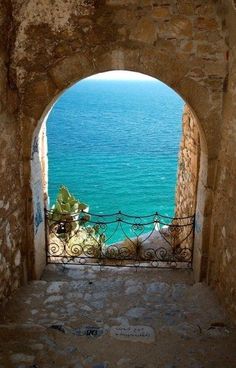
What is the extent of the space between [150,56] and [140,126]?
147ft

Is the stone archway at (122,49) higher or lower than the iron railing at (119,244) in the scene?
higher

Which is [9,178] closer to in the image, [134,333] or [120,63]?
[120,63]

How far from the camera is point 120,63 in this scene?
4.29 m

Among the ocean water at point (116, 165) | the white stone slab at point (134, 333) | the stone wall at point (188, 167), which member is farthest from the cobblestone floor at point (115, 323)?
the ocean water at point (116, 165)

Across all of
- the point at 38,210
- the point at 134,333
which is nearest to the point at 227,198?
the point at 134,333

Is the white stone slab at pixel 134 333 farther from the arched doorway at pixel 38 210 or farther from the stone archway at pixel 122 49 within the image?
the stone archway at pixel 122 49

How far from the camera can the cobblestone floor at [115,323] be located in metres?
3.33

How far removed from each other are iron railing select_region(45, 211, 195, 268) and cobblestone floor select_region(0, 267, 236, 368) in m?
0.30

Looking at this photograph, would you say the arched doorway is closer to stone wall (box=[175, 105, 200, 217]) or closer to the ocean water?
stone wall (box=[175, 105, 200, 217])

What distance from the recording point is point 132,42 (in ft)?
13.9

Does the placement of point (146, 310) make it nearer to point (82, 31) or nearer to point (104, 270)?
point (104, 270)

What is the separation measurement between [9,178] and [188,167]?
11.3ft

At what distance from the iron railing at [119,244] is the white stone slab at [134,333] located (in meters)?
1.42

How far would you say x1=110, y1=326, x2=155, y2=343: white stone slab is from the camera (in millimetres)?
3666
